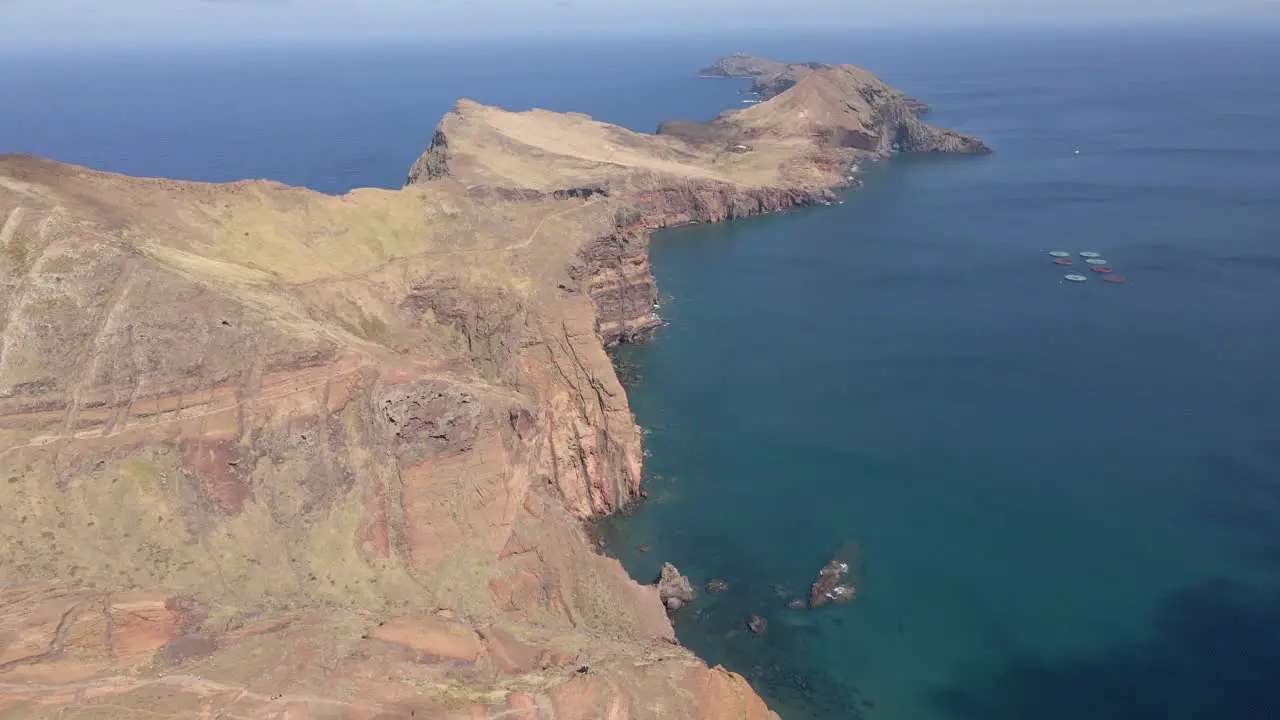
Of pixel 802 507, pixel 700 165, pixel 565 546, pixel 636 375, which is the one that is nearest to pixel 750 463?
pixel 802 507

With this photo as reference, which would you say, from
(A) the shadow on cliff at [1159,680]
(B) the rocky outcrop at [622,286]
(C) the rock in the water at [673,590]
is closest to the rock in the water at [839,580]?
(C) the rock in the water at [673,590]

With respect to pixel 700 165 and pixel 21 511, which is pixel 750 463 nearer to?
pixel 21 511

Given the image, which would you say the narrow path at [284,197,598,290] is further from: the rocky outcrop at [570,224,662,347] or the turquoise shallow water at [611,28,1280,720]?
the turquoise shallow water at [611,28,1280,720]

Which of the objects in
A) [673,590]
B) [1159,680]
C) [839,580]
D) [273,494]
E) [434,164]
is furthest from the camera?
[434,164]

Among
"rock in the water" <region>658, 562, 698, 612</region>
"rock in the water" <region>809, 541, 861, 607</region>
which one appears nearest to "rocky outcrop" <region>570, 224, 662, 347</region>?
"rock in the water" <region>658, 562, 698, 612</region>

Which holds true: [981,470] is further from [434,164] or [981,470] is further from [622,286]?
[434,164]

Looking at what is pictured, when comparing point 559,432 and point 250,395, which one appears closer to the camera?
point 250,395

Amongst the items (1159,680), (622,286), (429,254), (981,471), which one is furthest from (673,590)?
(622,286)
